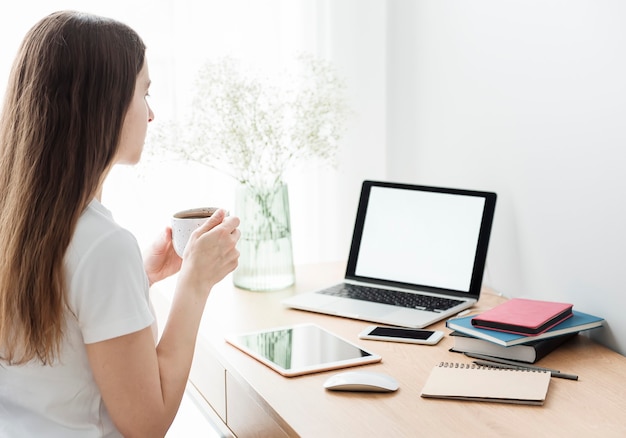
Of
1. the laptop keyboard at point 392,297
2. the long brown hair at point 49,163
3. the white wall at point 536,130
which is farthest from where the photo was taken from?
the laptop keyboard at point 392,297

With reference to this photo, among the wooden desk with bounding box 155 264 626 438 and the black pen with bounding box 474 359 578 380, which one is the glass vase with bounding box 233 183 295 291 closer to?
the wooden desk with bounding box 155 264 626 438

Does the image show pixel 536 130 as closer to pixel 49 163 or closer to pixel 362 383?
pixel 362 383

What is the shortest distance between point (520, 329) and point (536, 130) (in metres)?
0.47

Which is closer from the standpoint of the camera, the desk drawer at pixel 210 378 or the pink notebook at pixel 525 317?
the pink notebook at pixel 525 317

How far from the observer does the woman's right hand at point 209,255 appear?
116 cm

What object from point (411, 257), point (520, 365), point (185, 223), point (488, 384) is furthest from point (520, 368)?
point (185, 223)

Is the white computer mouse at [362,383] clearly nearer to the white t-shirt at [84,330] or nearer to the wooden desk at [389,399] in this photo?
the wooden desk at [389,399]

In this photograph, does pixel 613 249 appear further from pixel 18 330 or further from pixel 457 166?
pixel 18 330

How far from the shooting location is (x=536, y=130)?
150 centimetres

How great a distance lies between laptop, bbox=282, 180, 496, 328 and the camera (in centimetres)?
153

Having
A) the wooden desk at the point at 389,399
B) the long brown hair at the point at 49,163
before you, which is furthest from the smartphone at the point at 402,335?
the long brown hair at the point at 49,163

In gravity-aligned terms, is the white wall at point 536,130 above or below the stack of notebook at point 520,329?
above

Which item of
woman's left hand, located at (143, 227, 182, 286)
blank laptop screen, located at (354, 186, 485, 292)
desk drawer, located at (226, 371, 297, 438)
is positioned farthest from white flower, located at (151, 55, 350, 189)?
desk drawer, located at (226, 371, 297, 438)

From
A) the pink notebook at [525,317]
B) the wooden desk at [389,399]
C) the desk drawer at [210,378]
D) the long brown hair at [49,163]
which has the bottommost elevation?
the desk drawer at [210,378]
